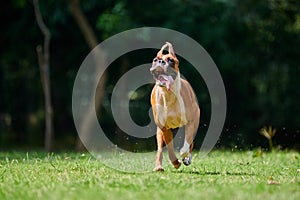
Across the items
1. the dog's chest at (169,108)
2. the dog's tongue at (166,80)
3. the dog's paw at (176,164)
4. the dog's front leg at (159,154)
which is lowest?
the dog's paw at (176,164)

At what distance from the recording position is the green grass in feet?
18.9

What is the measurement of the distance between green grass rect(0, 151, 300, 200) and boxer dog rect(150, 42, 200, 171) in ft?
1.09

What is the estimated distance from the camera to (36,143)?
19.9 meters

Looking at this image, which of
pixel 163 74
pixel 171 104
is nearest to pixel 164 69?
pixel 163 74

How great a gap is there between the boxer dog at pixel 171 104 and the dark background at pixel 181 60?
8.07 meters

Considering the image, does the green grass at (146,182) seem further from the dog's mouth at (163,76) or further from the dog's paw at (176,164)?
the dog's mouth at (163,76)

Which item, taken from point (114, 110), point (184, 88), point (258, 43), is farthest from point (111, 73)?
point (184, 88)

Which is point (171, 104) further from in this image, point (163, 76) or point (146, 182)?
point (146, 182)

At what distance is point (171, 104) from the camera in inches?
296

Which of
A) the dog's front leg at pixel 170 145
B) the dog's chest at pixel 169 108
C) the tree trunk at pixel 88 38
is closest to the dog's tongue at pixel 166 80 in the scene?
the dog's chest at pixel 169 108

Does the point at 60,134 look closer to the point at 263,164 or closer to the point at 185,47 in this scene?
the point at 185,47

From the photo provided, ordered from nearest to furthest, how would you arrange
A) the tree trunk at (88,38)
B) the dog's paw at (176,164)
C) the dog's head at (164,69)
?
1. the dog's head at (164,69)
2. the dog's paw at (176,164)
3. the tree trunk at (88,38)

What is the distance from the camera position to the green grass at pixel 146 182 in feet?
18.9

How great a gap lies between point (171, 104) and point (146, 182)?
1355 millimetres
